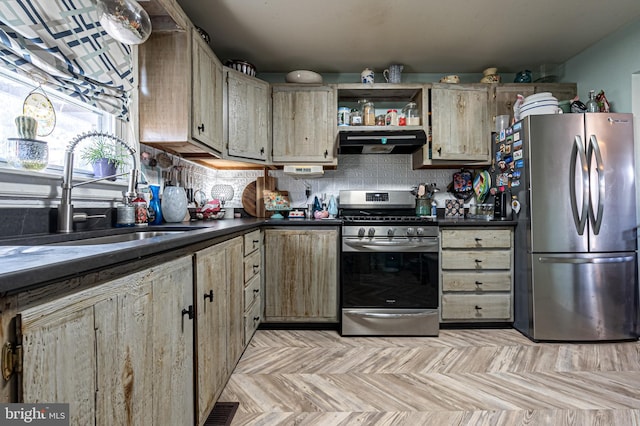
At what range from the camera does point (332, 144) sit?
115 inches

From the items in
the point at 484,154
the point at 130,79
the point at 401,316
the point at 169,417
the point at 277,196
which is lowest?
the point at 401,316

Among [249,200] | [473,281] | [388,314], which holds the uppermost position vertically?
[249,200]

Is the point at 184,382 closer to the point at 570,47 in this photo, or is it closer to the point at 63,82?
the point at 63,82

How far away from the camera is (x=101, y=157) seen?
62.4 inches

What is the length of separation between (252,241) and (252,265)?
175 mm

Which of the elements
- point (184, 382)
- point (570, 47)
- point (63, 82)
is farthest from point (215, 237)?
point (570, 47)

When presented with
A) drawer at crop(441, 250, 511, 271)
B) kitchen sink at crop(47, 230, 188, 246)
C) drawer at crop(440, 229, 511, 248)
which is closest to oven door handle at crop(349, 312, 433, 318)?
drawer at crop(441, 250, 511, 271)

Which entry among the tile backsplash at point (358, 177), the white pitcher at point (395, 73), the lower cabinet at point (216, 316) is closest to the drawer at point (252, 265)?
the lower cabinet at point (216, 316)

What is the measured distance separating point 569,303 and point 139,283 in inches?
114

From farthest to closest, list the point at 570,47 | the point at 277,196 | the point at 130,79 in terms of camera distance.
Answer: the point at 277,196 < the point at 570,47 < the point at 130,79

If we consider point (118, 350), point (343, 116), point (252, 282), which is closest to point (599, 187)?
point (343, 116)

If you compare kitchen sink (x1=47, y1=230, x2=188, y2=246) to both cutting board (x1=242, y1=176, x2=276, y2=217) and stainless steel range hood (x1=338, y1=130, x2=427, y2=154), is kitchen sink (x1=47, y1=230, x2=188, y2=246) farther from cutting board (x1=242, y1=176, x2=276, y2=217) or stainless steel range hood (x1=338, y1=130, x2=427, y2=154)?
stainless steel range hood (x1=338, y1=130, x2=427, y2=154)

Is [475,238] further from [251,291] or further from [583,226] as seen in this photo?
[251,291]

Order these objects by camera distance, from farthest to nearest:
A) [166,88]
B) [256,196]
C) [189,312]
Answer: [256,196], [166,88], [189,312]
